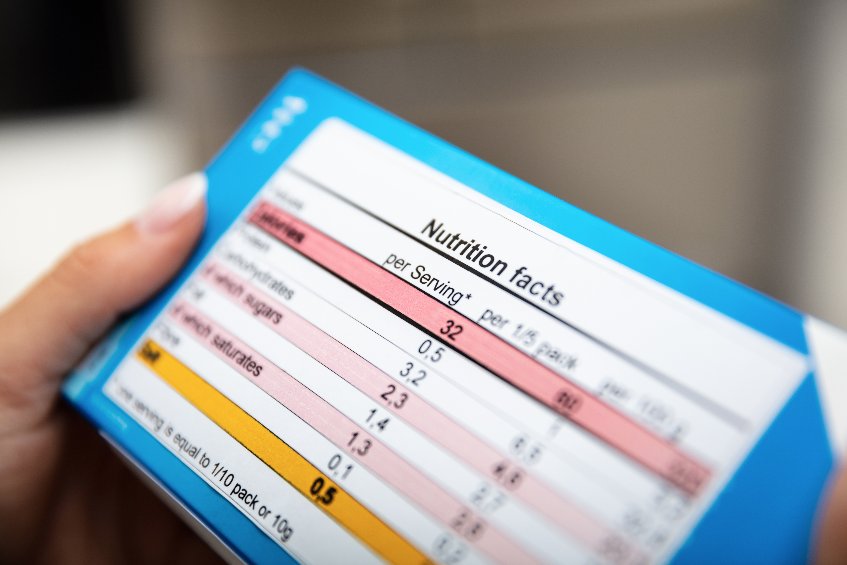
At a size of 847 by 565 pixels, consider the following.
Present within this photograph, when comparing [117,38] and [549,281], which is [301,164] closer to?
[549,281]

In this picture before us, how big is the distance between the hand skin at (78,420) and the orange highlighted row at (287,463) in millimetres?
88

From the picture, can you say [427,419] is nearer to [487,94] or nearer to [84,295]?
[84,295]

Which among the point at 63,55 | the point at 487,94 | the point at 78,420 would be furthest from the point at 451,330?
the point at 63,55

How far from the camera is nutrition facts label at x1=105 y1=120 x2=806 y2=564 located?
1.23 ft

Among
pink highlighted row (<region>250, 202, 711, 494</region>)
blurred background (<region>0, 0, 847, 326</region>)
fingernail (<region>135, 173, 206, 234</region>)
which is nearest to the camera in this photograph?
pink highlighted row (<region>250, 202, 711, 494</region>)

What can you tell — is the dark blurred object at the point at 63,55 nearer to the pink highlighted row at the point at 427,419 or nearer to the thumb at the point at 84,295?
the thumb at the point at 84,295

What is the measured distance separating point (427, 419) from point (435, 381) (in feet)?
0.07

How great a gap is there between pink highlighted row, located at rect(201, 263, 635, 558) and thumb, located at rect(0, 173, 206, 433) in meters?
0.07

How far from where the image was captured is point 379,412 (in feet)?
1.39

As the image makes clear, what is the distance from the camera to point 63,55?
3.41 feet

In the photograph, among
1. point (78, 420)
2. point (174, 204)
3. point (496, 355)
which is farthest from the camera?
point (78, 420)

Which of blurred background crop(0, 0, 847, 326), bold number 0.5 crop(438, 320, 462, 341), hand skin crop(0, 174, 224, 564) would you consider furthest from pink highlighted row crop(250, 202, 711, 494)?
blurred background crop(0, 0, 847, 326)

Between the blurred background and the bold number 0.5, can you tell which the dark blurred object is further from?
the bold number 0.5

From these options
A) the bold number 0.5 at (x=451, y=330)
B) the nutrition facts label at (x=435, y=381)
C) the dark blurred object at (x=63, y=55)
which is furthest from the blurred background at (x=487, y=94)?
the bold number 0.5 at (x=451, y=330)
